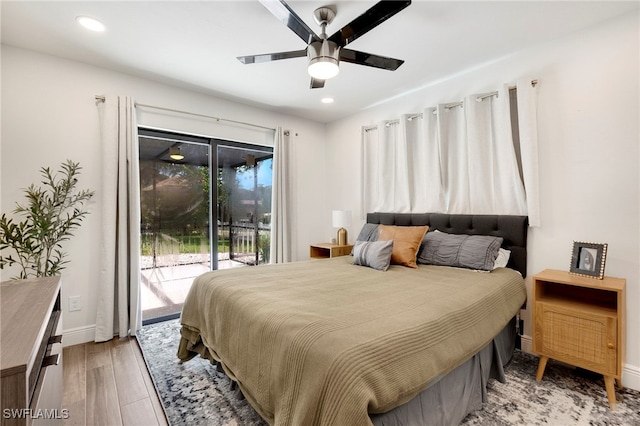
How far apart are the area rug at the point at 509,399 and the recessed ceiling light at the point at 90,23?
2633 millimetres

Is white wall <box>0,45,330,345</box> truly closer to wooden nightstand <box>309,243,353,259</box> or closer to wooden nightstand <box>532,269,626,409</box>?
wooden nightstand <box>309,243,353,259</box>

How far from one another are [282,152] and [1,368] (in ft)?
11.7

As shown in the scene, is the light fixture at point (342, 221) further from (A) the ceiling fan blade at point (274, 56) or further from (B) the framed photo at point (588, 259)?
(B) the framed photo at point (588, 259)

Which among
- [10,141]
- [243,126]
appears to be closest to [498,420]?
[243,126]

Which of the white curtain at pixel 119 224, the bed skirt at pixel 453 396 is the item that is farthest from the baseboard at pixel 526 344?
the white curtain at pixel 119 224

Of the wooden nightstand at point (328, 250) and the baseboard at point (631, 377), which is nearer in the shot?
the baseboard at point (631, 377)

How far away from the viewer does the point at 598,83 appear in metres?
2.18

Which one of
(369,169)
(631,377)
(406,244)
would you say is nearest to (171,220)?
(369,169)

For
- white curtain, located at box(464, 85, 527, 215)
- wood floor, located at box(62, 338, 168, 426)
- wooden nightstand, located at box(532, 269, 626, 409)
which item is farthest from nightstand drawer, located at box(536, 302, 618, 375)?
wood floor, located at box(62, 338, 168, 426)

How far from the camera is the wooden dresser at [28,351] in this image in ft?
2.35

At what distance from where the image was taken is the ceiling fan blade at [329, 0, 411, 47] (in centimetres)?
147

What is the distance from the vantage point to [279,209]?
157 inches

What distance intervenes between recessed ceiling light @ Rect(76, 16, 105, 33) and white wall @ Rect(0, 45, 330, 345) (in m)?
0.76

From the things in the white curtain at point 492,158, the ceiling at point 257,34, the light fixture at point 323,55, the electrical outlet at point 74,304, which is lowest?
the electrical outlet at point 74,304
